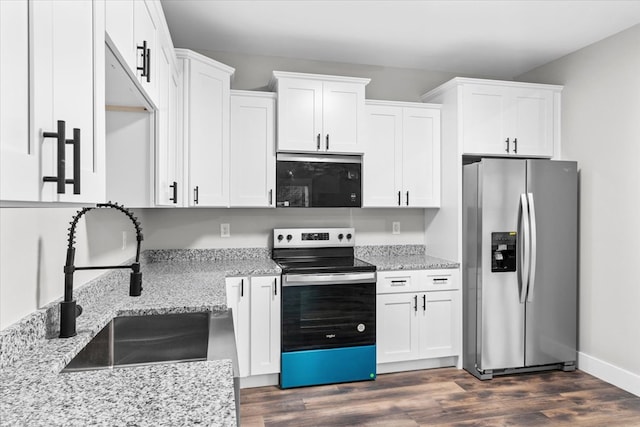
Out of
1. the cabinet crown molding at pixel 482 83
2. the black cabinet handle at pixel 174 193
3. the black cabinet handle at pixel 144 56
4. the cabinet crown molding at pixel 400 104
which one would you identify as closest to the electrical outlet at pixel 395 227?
the cabinet crown molding at pixel 400 104

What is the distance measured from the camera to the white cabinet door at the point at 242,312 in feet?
9.37

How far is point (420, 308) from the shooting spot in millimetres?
3248

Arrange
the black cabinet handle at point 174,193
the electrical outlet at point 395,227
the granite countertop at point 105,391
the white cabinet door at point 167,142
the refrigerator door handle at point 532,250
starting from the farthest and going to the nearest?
the electrical outlet at point 395,227 < the refrigerator door handle at point 532,250 < the black cabinet handle at point 174,193 < the white cabinet door at point 167,142 < the granite countertop at point 105,391

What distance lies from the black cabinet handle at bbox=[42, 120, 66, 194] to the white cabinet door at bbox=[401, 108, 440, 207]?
3045 mm

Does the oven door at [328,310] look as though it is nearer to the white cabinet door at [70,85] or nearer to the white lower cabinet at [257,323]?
the white lower cabinet at [257,323]

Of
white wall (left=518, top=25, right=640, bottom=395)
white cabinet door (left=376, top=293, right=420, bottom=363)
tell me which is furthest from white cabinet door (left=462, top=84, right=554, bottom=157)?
white cabinet door (left=376, top=293, right=420, bottom=363)

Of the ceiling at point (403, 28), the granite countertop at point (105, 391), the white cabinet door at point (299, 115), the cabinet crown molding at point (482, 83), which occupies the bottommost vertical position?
the granite countertop at point (105, 391)

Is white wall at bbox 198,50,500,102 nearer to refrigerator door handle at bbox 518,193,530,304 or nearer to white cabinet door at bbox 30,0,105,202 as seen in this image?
refrigerator door handle at bbox 518,193,530,304

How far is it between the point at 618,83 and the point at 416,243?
2018 millimetres

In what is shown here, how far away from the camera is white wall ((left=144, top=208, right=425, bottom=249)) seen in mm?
3314

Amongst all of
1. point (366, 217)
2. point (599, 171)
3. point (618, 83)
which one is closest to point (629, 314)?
point (599, 171)

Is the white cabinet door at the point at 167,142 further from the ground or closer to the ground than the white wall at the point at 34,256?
further from the ground

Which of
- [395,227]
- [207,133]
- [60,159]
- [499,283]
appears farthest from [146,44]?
[499,283]

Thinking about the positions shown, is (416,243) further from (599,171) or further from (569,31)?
(569,31)
